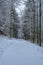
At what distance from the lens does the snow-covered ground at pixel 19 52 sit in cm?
174

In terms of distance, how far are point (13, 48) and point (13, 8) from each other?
59cm

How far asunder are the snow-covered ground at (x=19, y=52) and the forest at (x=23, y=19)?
0.09 m

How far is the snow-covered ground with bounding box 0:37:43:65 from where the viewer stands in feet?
5.70

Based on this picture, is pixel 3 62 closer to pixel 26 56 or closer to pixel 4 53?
pixel 4 53

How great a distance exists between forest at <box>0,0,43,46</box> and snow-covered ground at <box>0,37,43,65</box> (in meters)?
0.09

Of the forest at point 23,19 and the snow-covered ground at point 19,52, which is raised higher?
the forest at point 23,19

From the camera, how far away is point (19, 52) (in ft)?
5.87

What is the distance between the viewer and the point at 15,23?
1.87 m

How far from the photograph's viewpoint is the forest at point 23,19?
1863 mm

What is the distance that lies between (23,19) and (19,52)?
48cm

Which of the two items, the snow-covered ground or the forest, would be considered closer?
the snow-covered ground

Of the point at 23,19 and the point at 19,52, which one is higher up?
the point at 23,19

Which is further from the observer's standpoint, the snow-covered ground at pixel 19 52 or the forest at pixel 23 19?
the forest at pixel 23 19

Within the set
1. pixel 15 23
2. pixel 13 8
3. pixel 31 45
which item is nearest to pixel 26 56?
pixel 31 45
